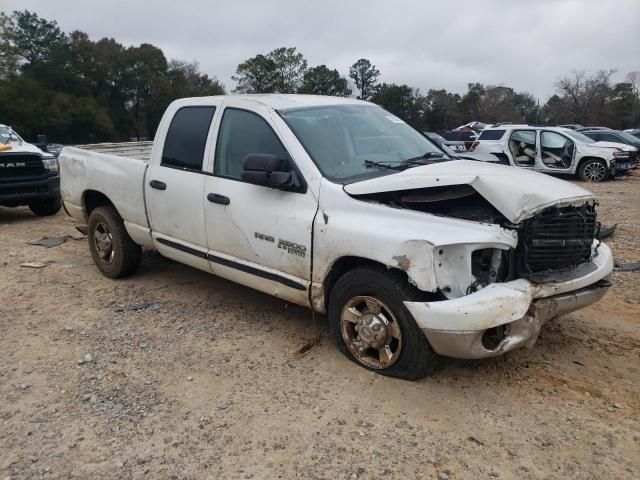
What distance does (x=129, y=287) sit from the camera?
548 centimetres

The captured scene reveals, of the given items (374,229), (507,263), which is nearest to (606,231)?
(507,263)

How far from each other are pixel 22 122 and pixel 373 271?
2137 inches

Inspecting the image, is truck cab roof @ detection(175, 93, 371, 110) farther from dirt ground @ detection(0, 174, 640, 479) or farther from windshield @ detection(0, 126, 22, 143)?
windshield @ detection(0, 126, 22, 143)

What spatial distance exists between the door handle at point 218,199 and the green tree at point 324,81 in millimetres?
74046

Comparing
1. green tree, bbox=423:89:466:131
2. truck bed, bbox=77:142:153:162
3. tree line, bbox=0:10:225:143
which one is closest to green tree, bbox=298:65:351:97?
green tree, bbox=423:89:466:131

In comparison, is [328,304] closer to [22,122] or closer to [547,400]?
[547,400]

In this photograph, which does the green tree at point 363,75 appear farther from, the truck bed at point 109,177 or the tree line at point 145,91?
the truck bed at point 109,177

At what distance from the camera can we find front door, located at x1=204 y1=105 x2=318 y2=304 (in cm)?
371

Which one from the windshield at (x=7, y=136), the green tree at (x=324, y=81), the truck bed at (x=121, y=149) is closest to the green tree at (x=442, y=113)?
the green tree at (x=324, y=81)

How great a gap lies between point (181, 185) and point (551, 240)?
116 inches

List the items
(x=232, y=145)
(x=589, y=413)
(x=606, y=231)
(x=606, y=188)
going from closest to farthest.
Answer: (x=589, y=413), (x=232, y=145), (x=606, y=231), (x=606, y=188)

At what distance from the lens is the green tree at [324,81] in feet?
250

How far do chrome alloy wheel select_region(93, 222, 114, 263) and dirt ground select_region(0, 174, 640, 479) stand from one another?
908mm

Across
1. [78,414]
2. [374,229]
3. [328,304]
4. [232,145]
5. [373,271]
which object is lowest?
[78,414]
